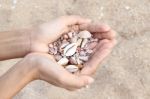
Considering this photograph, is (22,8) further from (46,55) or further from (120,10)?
(46,55)

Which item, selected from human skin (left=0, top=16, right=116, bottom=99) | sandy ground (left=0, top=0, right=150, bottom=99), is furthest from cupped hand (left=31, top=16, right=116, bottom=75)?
sandy ground (left=0, top=0, right=150, bottom=99)

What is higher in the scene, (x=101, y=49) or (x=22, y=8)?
(x=101, y=49)

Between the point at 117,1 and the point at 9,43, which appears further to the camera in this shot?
the point at 117,1

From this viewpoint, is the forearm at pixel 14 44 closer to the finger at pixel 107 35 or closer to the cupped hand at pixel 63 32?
the cupped hand at pixel 63 32

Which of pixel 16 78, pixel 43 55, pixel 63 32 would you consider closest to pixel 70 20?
pixel 63 32

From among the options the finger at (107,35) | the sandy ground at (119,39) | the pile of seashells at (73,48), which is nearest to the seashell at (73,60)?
the pile of seashells at (73,48)

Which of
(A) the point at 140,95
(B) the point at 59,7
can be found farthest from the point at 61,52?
(B) the point at 59,7

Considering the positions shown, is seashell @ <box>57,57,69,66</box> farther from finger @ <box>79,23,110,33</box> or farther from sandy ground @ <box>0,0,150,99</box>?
sandy ground @ <box>0,0,150,99</box>
